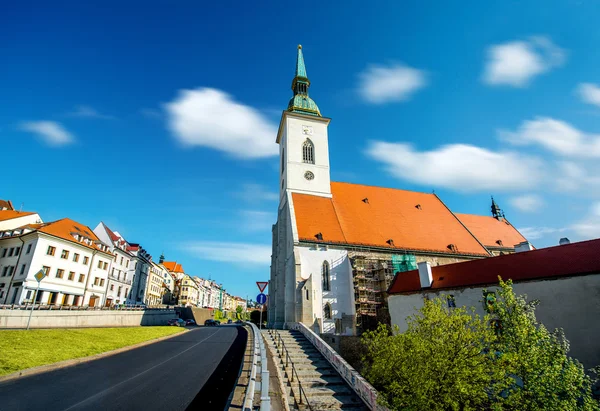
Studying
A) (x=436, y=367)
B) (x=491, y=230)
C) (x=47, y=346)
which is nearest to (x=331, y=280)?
(x=436, y=367)

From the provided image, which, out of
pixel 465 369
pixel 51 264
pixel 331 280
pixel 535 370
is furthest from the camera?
pixel 51 264

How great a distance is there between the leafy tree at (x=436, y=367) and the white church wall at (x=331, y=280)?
15374mm

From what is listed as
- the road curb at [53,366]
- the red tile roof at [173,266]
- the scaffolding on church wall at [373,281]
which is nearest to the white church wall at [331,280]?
the scaffolding on church wall at [373,281]

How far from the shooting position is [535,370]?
28.9 feet

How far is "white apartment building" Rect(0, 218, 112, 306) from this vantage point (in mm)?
29922

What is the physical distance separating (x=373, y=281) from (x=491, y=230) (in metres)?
19.9

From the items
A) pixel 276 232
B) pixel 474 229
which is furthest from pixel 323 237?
pixel 474 229

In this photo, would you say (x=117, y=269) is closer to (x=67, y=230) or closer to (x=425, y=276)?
(x=67, y=230)

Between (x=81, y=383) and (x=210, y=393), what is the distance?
14.2ft

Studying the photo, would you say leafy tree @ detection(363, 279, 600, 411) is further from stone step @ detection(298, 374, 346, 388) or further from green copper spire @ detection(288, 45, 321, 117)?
green copper spire @ detection(288, 45, 321, 117)

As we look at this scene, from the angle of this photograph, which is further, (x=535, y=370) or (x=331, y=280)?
(x=331, y=280)

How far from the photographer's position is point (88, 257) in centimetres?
3684

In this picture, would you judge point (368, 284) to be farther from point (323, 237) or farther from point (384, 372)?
point (384, 372)

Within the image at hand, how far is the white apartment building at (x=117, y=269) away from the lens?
137ft
